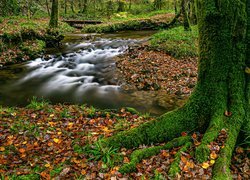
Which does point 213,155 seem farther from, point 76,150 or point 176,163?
point 76,150

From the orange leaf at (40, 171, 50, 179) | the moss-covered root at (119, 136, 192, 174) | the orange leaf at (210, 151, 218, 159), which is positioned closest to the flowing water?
the moss-covered root at (119, 136, 192, 174)

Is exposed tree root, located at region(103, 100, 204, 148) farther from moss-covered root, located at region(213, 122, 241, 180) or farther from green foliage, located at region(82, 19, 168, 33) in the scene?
green foliage, located at region(82, 19, 168, 33)

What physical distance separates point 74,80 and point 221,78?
30.3 ft

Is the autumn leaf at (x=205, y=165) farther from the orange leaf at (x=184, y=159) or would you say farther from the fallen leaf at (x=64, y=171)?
the fallen leaf at (x=64, y=171)

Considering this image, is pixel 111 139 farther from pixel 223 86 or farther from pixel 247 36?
pixel 247 36

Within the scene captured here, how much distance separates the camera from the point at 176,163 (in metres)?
4.54

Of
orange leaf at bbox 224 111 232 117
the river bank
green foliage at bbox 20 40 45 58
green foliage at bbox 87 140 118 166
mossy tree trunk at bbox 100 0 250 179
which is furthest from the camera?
green foliage at bbox 20 40 45 58

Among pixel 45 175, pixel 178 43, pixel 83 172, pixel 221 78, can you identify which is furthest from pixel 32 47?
pixel 221 78

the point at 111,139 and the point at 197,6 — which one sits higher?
the point at 197,6

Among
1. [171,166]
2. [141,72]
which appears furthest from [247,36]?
[141,72]

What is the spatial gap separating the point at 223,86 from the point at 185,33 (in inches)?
548

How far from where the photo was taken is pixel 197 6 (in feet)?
16.7

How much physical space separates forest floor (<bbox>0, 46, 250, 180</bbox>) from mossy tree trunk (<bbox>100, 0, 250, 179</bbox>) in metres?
0.18

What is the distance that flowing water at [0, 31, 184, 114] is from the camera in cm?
1047
